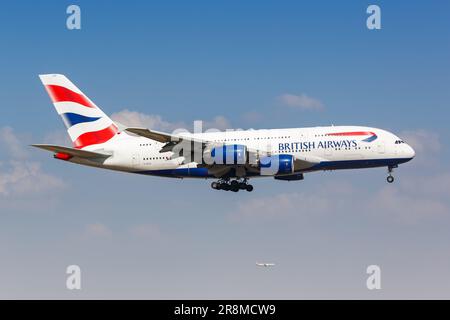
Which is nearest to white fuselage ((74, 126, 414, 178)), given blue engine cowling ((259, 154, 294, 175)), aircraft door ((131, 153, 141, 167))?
aircraft door ((131, 153, 141, 167))

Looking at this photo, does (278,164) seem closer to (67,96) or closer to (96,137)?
(96,137)

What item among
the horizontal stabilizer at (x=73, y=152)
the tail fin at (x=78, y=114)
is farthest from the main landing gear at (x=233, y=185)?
the tail fin at (x=78, y=114)

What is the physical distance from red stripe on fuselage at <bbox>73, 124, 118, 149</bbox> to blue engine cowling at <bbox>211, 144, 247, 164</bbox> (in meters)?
10.9

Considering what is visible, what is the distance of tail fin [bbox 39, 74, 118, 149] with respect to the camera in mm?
75312

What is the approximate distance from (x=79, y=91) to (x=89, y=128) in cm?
430

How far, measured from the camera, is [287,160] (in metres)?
67.2

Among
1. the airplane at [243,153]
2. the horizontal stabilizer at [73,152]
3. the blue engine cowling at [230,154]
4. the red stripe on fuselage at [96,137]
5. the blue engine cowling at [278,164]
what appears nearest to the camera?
the blue engine cowling at [278,164]

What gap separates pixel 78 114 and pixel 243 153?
17.2m

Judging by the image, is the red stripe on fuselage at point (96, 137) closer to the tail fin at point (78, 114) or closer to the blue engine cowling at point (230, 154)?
the tail fin at point (78, 114)

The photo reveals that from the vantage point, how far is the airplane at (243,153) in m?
67.9

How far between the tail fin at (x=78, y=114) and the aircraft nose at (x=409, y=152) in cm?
2356
